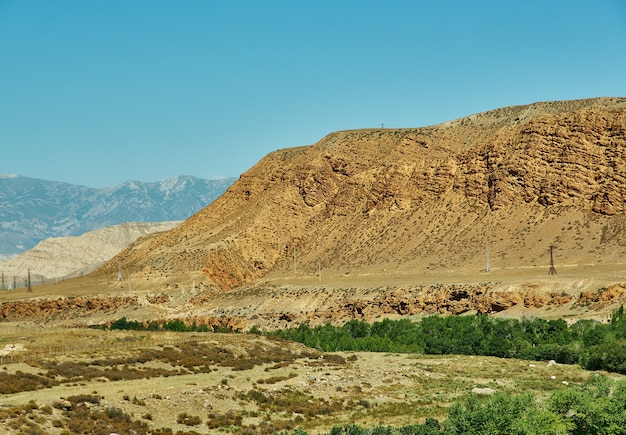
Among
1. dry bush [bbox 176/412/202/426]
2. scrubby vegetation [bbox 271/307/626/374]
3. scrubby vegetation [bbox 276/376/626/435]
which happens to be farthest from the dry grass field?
scrubby vegetation [bbox 276/376/626/435]

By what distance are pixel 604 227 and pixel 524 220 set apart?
10.1 meters

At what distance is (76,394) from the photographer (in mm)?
40000

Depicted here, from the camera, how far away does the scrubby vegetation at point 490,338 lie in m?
58.6

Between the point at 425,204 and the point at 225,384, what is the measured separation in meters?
72.5

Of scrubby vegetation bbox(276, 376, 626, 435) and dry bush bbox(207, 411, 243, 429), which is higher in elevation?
scrubby vegetation bbox(276, 376, 626, 435)

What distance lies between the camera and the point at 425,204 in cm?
11531

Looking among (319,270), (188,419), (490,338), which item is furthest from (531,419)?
(319,270)

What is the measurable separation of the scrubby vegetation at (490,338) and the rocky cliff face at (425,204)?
72.4 ft

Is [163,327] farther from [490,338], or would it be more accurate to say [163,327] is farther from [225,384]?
[225,384]

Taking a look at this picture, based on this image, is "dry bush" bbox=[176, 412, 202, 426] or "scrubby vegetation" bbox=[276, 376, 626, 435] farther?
"dry bush" bbox=[176, 412, 202, 426]

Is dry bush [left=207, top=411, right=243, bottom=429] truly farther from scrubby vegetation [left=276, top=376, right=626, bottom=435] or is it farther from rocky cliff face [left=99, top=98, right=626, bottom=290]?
rocky cliff face [left=99, top=98, right=626, bottom=290]

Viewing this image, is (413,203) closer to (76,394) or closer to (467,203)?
(467,203)

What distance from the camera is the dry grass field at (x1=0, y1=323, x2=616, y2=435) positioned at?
37500 mm

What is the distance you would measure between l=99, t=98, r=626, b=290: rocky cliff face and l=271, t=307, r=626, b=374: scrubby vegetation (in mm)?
22053
